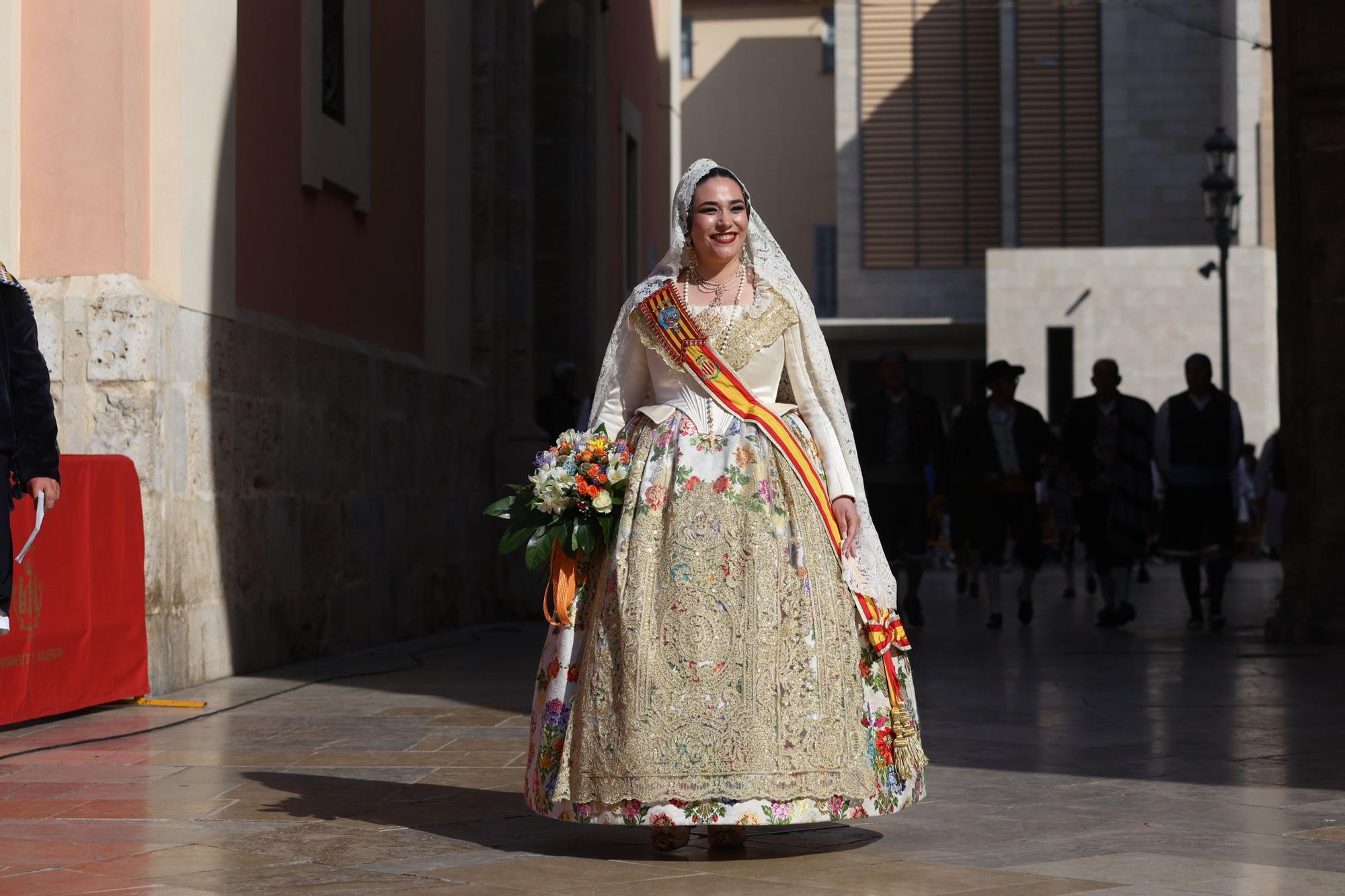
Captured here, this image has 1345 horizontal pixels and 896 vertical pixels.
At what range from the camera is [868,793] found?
5.63 m

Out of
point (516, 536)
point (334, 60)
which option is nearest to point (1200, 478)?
point (334, 60)

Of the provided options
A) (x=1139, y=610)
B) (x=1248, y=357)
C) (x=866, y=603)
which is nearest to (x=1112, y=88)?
(x=1248, y=357)

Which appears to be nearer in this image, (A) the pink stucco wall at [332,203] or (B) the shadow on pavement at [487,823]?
(B) the shadow on pavement at [487,823]

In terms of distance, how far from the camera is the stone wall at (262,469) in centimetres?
1006

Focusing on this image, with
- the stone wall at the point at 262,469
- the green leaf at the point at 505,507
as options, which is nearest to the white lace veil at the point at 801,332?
the green leaf at the point at 505,507

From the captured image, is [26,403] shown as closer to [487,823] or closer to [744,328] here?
[487,823]

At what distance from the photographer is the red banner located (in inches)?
342

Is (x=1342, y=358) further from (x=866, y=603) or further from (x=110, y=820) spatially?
(x=110, y=820)

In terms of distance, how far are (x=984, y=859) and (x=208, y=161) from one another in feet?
22.4

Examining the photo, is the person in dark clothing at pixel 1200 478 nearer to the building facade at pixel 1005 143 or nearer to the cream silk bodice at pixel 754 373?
the cream silk bodice at pixel 754 373

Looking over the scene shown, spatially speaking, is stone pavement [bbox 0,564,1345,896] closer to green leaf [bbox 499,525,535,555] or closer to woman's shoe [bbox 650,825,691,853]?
woman's shoe [bbox 650,825,691,853]

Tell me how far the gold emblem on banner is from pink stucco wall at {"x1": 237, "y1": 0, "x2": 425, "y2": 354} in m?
2.85

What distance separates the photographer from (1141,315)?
3591 centimetres

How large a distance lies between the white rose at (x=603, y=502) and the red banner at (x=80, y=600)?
3600mm
